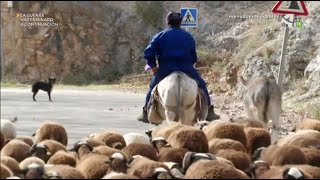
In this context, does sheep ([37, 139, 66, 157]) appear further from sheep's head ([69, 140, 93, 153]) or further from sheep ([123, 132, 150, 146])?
sheep ([123, 132, 150, 146])

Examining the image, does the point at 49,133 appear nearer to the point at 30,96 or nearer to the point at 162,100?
the point at 162,100

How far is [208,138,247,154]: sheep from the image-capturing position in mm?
7301

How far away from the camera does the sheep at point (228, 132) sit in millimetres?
7855

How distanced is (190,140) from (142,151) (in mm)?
661

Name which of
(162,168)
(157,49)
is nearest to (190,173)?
(162,168)

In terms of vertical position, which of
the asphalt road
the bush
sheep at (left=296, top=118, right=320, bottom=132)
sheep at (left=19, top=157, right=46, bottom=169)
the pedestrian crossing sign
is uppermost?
the bush

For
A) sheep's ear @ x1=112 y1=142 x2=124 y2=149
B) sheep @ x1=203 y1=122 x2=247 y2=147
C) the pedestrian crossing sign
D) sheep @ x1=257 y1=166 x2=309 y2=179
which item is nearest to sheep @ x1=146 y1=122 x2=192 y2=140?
sheep @ x1=203 y1=122 x2=247 y2=147

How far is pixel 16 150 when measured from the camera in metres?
7.26

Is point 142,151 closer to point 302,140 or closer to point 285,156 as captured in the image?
point 285,156

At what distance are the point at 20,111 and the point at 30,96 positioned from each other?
22.5 ft

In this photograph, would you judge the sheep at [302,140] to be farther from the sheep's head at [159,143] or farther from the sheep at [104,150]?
the sheep at [104,150]

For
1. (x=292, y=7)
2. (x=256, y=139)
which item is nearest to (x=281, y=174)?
(x=256, y=139)

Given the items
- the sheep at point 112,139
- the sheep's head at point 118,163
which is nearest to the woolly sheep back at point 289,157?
the sheep's head at point 118,163

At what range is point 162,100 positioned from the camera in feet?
34.8
